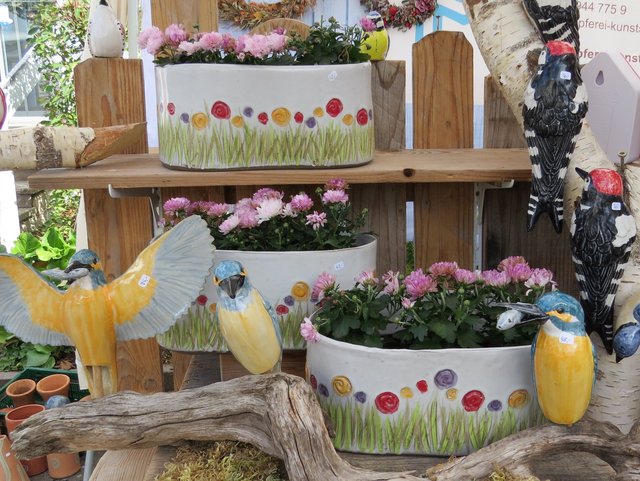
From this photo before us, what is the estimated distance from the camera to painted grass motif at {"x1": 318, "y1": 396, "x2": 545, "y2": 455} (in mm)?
956

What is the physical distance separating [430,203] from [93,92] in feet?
2.20

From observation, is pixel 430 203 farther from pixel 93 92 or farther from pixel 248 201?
pixel 93 92

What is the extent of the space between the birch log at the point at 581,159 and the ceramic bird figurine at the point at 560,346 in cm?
13

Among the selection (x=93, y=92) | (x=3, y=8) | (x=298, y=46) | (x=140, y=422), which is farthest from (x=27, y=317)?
(x=3, y=8)

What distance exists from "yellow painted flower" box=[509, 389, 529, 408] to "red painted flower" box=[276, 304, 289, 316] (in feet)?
1.18

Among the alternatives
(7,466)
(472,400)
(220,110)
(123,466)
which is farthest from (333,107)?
(7,466)

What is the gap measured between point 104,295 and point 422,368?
464 millimetres

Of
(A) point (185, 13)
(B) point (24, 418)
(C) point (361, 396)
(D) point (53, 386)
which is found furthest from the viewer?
(D) point (53, 386)

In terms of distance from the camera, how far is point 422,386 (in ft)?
3.10

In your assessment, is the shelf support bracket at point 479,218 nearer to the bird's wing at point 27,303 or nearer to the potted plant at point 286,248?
the potted plant at point 286,248

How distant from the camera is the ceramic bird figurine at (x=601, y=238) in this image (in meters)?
0.89

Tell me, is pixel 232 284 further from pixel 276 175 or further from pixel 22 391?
pixel 22 391

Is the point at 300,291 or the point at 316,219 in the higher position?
the point at 316,219

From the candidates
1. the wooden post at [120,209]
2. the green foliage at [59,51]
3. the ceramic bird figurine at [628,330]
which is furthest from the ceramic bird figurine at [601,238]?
the green foliage at [59,51]
